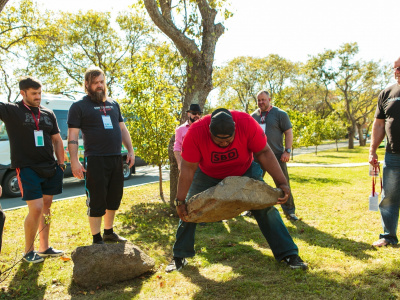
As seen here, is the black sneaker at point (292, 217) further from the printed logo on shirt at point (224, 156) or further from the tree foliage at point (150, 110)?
the tree foliage at point (150, 110)

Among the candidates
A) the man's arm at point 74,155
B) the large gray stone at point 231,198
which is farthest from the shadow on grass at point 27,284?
the large gray stone at point 231,198

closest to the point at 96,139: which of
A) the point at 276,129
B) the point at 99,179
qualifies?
the point at 99,179

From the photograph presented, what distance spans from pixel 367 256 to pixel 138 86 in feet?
18.9

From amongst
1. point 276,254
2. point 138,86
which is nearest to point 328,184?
point 138,86

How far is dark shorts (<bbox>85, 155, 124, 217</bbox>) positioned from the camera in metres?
4.31

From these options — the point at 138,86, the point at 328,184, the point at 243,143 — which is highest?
the point at 138,86

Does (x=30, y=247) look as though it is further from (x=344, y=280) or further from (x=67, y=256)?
(x=344, y=280)

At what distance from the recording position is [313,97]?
50.2 m

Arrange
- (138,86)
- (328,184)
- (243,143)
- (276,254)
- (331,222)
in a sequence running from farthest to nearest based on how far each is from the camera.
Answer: (328,184), (138,86), (331,222), (276,254), (243,143)

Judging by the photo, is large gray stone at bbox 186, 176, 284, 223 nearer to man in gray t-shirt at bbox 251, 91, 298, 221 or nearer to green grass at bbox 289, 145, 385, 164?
man in gray t-shirt at bbox 251, 91, 298, 221

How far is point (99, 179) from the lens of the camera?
432 centimetres

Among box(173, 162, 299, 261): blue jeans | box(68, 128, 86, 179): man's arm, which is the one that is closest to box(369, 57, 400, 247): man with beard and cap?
box(173, 162, 299, 261): blue jeans

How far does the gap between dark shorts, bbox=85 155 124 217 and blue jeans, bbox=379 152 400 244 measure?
139 inches

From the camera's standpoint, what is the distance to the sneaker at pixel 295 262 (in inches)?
141
